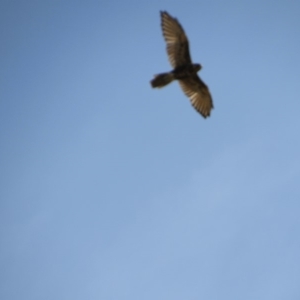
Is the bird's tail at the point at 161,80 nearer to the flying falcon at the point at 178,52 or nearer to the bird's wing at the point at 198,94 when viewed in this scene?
the flying falcon at the point at 178,52

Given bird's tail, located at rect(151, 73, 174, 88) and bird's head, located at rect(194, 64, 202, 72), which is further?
bird's head, located at rect(194, 64, 202, 72)

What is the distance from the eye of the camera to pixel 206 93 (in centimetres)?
1377

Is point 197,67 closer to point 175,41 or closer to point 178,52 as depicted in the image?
point 178,52

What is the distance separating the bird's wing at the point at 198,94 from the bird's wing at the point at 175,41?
32.2 inches

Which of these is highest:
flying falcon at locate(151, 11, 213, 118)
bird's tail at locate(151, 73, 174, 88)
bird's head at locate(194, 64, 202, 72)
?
flying falcon at locate(151, 11, 213, 118)

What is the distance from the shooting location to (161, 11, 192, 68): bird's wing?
12.9 metres

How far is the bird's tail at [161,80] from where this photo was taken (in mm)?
11930

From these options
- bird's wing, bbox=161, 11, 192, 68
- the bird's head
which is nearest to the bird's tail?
bird's wing, bbox=161, 11, 192, 68

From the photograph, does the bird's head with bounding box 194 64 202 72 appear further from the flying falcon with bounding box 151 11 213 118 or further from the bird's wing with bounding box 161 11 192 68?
the bird's wing with bounding box 161 11 192 68

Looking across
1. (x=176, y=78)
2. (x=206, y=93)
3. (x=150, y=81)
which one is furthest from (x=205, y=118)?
(x=150, y=81)

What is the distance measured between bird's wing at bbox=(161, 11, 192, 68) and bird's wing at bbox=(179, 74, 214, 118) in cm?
82

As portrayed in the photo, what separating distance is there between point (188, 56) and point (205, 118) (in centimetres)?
229

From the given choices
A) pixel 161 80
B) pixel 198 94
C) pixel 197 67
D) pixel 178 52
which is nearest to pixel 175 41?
pixel 178 52

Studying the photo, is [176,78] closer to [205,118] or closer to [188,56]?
[188,56]
